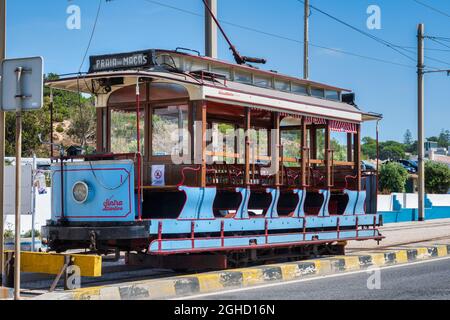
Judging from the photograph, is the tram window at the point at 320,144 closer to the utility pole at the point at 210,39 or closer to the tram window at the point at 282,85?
the tram window at the point at 282,85

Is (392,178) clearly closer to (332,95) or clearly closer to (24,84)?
A: (332,95)

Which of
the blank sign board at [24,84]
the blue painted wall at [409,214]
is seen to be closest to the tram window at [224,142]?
the blank sign board at [24,84]

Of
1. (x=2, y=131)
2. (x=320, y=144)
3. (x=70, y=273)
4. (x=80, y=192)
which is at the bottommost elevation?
(x=70, y=273)

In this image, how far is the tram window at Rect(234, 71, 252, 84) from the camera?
537 inches


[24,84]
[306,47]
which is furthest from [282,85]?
[306,47]

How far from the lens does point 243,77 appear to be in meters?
13.8

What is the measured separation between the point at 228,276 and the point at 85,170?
9.00 feet

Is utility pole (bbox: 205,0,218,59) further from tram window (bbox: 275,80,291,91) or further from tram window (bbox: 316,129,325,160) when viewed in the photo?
tram window (bbox: 316,129,325,160)

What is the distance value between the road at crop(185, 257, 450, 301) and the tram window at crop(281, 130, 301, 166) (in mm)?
2998

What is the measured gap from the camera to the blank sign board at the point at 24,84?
8.67m

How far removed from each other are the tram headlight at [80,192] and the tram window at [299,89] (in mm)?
4992

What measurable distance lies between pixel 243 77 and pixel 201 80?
164cm

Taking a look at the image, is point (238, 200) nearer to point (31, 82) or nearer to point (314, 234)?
point (314, 234)

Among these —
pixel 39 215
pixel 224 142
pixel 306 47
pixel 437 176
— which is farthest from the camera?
pixel 437 176
